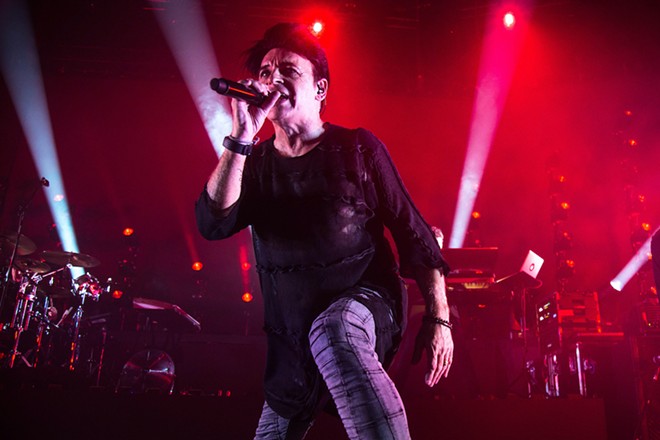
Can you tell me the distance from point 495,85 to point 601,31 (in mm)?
1717

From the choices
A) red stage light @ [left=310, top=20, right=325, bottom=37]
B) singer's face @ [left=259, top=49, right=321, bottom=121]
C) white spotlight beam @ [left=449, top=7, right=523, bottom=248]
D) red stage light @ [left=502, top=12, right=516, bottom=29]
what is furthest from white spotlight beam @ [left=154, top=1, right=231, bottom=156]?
singer's face @ [left=259, top=49, right=321, bottom=121]

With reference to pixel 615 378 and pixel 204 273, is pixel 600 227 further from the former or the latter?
pixel 204 273

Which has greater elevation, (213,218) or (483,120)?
(483,120)

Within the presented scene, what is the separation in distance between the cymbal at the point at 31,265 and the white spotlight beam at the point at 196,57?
325 centimetres

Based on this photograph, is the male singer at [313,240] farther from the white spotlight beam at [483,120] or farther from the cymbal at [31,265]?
the white spotlight beam at [483,120]

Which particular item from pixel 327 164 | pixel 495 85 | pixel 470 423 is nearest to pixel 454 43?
pixel 495 85

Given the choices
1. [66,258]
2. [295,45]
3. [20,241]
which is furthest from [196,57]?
[295,45]

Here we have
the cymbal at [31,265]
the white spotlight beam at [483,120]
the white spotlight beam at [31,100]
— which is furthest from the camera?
the white spotlight beam at [483,120]

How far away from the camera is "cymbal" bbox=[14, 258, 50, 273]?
20.7 feet

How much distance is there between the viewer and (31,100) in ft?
26.1

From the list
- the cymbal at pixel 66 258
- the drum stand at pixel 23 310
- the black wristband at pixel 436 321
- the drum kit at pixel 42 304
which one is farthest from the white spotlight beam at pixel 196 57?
the black wristband at pixel 436 321

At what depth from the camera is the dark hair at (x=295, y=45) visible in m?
2.06

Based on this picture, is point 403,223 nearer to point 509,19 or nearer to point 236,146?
point 236,146

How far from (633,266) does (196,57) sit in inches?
299
